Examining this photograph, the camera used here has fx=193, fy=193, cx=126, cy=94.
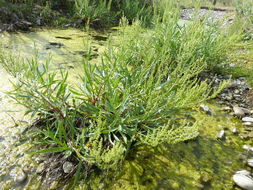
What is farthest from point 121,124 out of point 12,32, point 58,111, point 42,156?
point 12,32

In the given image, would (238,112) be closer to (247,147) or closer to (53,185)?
(247,147)

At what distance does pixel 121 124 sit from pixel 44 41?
3282 mm

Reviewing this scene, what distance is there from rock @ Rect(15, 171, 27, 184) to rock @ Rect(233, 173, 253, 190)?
64.7 inches

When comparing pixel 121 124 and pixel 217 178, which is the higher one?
pixel 121 124

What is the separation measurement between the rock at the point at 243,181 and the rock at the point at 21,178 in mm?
1642

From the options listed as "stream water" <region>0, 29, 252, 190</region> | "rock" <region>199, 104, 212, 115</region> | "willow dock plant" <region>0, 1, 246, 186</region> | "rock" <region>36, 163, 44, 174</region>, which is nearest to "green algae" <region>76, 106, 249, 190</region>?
"stream water" <region>0, 29, 252, 190</region>

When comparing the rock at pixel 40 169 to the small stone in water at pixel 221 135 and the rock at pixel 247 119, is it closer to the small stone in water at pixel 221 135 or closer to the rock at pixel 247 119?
the small stone in water at pixel 221 135

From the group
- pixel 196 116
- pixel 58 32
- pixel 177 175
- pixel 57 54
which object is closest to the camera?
pixel 177 175

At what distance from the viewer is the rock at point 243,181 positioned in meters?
1.50

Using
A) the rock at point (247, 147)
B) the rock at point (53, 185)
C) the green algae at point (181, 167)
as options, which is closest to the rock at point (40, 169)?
the rock at point (53, 185)

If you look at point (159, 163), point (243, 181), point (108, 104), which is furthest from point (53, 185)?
point (243, 181)

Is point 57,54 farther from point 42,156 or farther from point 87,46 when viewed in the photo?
point 42,156

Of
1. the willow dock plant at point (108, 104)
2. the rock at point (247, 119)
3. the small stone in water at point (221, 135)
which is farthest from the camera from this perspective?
the rock at point (247, 119)

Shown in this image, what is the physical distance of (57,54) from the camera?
3.54 metres
